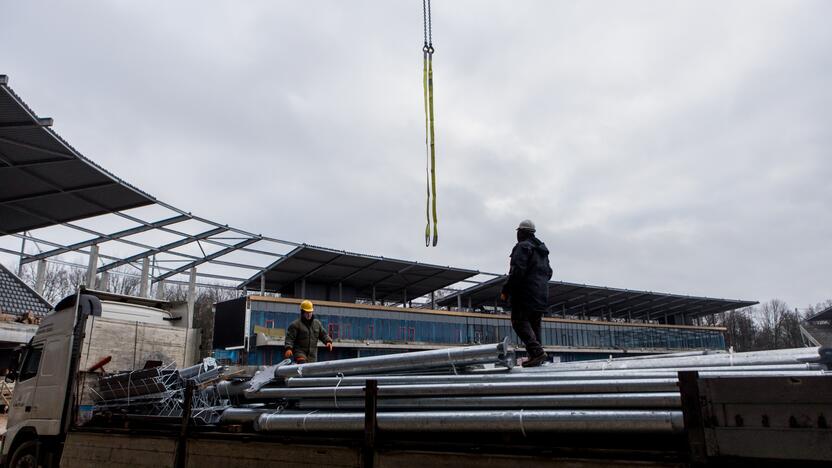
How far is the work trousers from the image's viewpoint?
632 centimetres

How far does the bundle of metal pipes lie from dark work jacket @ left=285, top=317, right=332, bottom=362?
6.68 feet

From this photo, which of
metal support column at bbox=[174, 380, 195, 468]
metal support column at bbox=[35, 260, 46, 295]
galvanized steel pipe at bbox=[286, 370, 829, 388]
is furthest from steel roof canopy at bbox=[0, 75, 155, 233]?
galvanized steel pipe at bbox=[286, 370, 829, 388]

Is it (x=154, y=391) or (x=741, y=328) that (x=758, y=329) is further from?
(x=154, y=391)

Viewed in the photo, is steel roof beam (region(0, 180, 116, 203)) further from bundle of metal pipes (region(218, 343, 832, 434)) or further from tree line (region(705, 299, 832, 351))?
tree line (region(705, 299, 832, 351))

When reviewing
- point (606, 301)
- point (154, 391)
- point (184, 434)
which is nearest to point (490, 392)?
point (184, 434)

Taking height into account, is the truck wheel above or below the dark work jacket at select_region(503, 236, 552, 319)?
below

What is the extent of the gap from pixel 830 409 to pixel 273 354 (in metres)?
33.0

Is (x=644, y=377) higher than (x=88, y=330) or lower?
lower

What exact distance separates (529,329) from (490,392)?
2025 mm

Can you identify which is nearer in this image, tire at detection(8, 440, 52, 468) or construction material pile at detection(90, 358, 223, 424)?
construction material pile at detection(90, 358, 223, 424)

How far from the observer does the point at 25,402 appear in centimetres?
870

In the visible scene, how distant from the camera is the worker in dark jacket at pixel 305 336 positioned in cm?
839

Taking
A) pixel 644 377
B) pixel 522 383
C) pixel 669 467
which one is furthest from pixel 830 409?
pixel 522 383

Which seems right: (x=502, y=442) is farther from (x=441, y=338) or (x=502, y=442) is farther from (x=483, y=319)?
(x=483, y=319)
